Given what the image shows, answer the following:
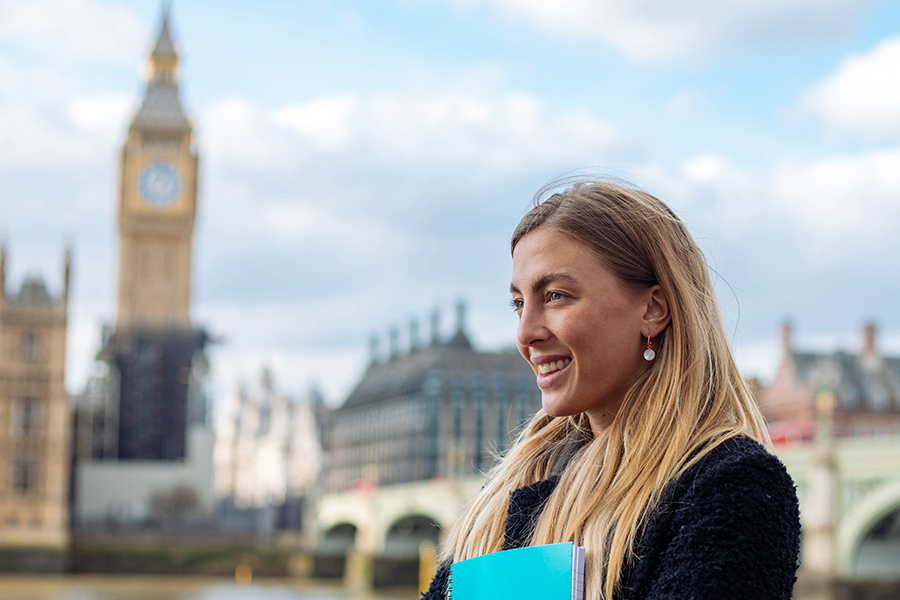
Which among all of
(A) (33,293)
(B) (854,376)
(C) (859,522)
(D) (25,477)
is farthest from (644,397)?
(A) (33,293)

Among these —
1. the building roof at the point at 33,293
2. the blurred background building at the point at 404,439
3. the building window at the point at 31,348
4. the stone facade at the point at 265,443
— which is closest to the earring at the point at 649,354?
the blurred background building at the point at 404,439

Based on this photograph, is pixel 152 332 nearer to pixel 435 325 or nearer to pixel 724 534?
pixel 435 325

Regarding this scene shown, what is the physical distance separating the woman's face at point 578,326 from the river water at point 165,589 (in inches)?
1394

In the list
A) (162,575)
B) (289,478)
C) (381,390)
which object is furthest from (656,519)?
(289,478)

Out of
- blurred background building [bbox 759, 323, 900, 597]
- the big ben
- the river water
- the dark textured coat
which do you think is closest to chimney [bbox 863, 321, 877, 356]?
the river water

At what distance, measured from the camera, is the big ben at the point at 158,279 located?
197 ft

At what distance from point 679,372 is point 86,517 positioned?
184ft

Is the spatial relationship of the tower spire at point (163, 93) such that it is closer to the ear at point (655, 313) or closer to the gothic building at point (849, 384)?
the gothic building at point (849, 384)

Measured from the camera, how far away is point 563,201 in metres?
1.70

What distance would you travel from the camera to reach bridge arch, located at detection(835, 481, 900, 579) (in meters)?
26.0

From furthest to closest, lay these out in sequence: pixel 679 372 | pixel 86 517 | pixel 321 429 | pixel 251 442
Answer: pixel 251 442 < pixel 321 429 < pixel 86 517 < pixel 679 372

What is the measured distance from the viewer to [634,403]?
163 cm

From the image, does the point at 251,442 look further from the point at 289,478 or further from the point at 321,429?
the point at 321,429

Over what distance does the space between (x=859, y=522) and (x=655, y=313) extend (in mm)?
26855
